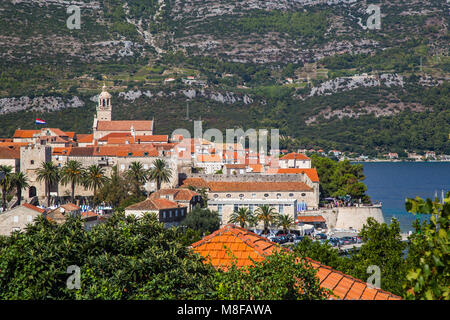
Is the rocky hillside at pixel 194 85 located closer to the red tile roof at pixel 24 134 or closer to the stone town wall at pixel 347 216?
the red tile roof at pixel 24 134

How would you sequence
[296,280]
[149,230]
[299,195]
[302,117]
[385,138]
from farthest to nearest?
[302,117] < [385,138] < [299,195] < [149,230] < [296,280]

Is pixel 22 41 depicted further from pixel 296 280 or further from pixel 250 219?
pixel 296 280

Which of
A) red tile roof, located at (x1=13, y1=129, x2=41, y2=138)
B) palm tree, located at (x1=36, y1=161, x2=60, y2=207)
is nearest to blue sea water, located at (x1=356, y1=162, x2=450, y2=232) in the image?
palm tree, located at (x1=36, y1=161, x2=60, y2=207)

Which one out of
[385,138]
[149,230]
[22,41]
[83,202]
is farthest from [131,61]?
[149,230]

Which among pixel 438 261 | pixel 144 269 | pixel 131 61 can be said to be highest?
pixel 131 61

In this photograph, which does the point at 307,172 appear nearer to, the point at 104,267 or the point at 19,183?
the point at 19,183

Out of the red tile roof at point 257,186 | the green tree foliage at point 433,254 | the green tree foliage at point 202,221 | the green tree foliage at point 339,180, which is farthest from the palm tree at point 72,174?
the green tree foliage at point 433,254

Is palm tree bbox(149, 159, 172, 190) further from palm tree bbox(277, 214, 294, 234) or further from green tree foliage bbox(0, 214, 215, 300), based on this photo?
green tree foliage bbox(0, 214, 215, 300)
